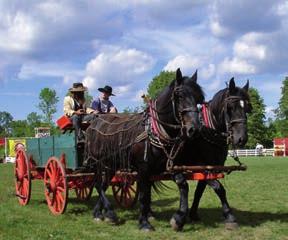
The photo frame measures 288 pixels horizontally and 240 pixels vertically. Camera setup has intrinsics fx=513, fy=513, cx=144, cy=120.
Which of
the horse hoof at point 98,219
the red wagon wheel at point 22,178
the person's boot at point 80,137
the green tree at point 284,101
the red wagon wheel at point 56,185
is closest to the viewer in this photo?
the horse hoof at point 98,219

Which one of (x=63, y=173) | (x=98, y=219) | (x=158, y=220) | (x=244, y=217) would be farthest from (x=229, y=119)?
(x=63, y=173)

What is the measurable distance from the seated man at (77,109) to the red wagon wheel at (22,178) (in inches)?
70.0

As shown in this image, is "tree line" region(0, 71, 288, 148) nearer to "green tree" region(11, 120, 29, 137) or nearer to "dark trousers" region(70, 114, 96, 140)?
"green tree" region(11, 120, 29, 137)

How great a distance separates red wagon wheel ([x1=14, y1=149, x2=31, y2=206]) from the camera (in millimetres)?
11969

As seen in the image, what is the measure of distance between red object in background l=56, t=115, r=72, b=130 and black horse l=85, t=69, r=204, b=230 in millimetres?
1274

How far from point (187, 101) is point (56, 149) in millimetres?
4621

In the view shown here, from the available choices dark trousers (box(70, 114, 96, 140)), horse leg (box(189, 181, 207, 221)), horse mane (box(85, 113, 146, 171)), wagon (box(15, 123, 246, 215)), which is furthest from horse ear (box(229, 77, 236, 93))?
dark trousers (box(70, 114, 96, 140))

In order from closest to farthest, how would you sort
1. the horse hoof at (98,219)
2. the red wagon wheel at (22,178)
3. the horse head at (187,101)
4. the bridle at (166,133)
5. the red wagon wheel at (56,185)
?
the horse head at (187,101), the bridle at (166,133), the horse hoof at (98,219), the red wagon wheel at (56,185), the red wagon wheel at (22,178)

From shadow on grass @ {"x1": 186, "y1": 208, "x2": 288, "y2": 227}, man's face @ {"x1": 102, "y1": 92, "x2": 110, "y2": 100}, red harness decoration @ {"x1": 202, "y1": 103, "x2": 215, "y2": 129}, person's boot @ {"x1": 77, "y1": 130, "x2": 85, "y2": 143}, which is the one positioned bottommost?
shadow on grass @ {"x1": 186, "y1": 208, "x2": 288, "y2": 227}

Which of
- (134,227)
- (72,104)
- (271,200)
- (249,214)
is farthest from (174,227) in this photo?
(271,200)

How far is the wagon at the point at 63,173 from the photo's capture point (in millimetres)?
8812

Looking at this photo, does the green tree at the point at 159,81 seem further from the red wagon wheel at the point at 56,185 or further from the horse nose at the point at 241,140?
the horse nose at the point at 241,140

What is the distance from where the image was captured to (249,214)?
10391 mm

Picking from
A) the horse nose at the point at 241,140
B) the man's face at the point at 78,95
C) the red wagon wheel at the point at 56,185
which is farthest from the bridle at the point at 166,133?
the man's face at the point at 78,95
